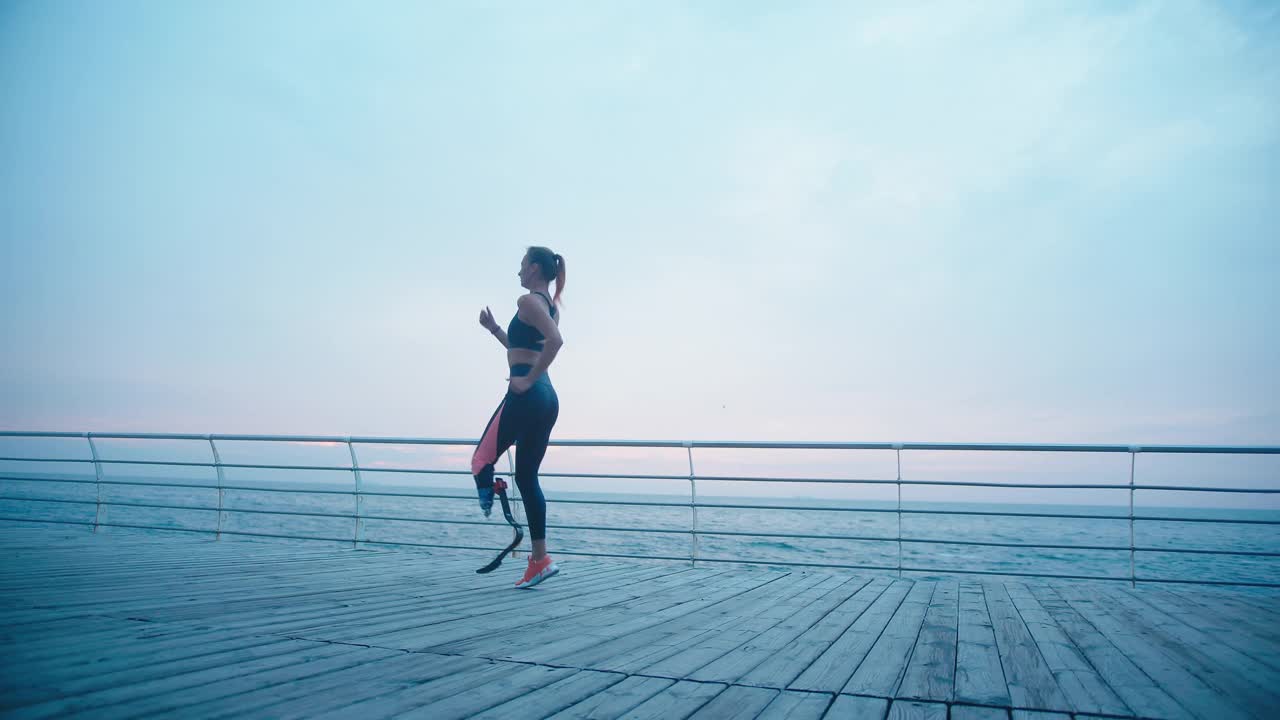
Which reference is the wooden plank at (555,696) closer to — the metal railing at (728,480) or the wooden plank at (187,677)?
the wooden plank at (187,677)

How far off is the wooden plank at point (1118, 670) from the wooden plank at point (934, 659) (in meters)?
0.33

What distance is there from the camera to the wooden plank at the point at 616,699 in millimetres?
1146

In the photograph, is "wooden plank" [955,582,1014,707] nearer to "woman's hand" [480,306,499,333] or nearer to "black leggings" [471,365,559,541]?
"black leggings" [471,365,559,541]

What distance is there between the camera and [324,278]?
51.2ft

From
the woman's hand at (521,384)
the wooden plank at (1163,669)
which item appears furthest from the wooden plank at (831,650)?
the woman's hand at (521,384)

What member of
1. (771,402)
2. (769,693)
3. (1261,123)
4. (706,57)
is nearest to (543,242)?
(769,693)

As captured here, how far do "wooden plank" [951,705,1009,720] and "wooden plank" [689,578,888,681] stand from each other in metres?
0.25

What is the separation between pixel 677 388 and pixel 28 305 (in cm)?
1466

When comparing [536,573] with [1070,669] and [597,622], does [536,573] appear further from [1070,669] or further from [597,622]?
[1070,669]

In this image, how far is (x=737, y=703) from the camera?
4.09 feet

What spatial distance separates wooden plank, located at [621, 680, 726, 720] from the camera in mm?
1153

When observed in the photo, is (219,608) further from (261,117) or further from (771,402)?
(771,402)

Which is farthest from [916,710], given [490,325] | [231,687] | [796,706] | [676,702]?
[490,325]

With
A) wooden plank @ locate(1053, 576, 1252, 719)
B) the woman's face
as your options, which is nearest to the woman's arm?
the woman's face
